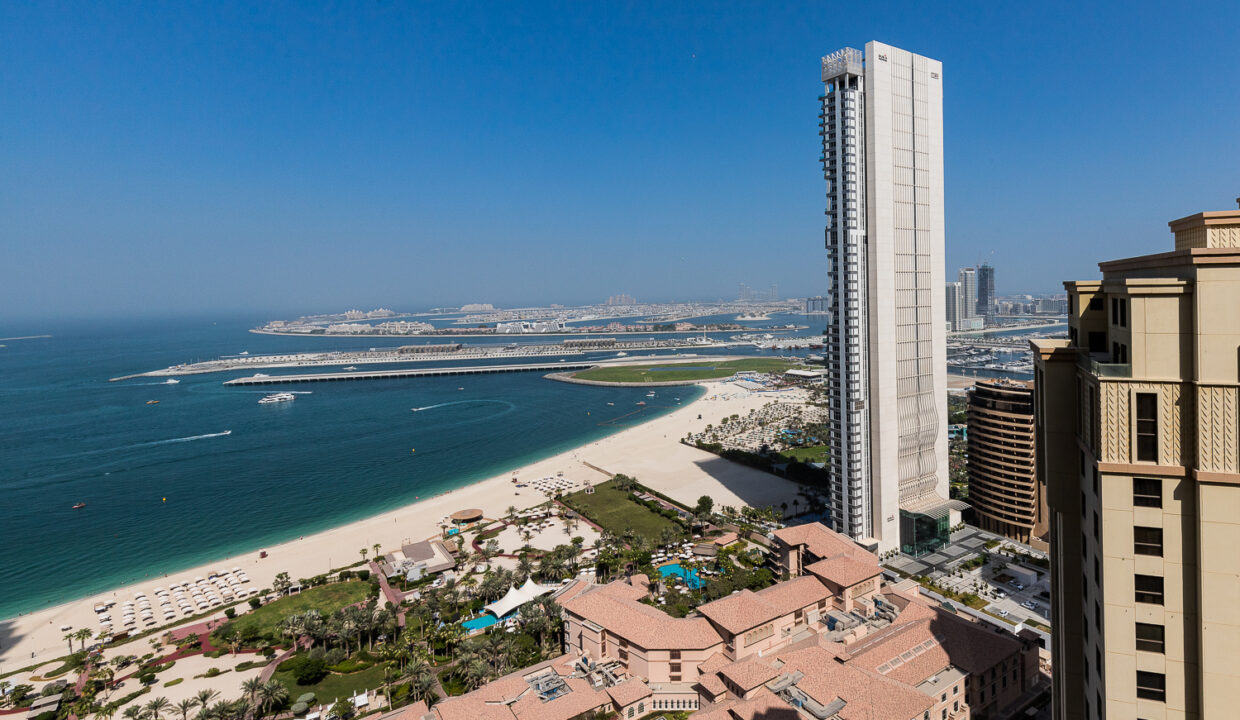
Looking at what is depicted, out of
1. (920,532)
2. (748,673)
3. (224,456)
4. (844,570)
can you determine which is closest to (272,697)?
(748,673)

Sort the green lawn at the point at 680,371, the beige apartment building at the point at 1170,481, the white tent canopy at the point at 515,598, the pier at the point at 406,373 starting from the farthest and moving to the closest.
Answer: the pier at the point at 406,373 → the green lawn at the point at 680,371 → the white tent canopy at the point at 515,598 → the beige apartment building at the point at 1170,481

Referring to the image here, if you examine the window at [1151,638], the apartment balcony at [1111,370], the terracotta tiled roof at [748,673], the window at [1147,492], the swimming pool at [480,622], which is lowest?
the swimming pool at [480,622]

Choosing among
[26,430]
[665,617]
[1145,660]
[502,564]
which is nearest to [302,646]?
[502,564]

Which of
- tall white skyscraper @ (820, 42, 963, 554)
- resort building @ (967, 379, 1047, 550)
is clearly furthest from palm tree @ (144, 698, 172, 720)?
resort building @ (967, 379, 1047, 550)

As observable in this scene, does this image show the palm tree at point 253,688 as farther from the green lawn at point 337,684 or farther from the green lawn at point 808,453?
the green lawn at point 808,453

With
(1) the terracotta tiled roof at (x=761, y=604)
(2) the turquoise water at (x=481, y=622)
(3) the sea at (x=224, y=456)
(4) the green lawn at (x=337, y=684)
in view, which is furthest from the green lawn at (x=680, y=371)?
(4) the green lawn at (x=337, y=684)

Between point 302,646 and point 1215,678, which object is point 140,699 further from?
point 1215,678

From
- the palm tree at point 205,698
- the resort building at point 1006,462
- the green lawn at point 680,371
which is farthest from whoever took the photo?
the green lawn at point 680,371

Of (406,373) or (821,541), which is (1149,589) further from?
(406,373)
